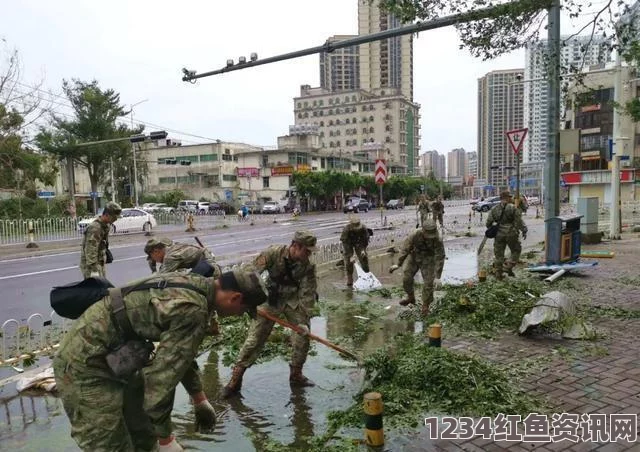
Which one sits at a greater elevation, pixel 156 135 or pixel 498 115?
pixel 498 115

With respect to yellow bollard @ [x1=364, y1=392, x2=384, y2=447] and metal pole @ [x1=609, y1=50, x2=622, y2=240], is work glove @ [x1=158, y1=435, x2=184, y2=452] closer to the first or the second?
yellow bollard @ [x1=364, y1=392, x2=384, y2=447]

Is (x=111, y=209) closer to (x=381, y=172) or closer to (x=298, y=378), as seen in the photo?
(x=298, y=378)

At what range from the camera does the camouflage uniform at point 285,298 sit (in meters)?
4.98

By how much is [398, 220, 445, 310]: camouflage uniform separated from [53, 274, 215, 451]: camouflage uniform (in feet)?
17.8

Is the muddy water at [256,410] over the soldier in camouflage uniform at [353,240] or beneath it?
beneath

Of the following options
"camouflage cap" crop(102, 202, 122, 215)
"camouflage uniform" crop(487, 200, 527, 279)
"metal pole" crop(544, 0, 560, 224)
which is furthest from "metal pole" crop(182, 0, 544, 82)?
"camouflage cap" crop(102, 202, 122, 215)

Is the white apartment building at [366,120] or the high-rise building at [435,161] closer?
the white apartment building at [366,120]

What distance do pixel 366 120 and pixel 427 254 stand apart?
109 metres

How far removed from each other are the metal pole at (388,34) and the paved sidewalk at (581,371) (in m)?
4.48

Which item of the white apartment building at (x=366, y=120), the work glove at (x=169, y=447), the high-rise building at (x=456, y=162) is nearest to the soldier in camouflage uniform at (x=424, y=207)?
the work glove at (x=169, y=447)

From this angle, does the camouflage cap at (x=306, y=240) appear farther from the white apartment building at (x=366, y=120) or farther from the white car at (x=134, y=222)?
the white apartment building at (x=366, y=120)

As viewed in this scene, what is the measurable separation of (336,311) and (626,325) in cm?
414

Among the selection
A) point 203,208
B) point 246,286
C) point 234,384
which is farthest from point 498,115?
point 246,286

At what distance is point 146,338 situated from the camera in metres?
2.52
